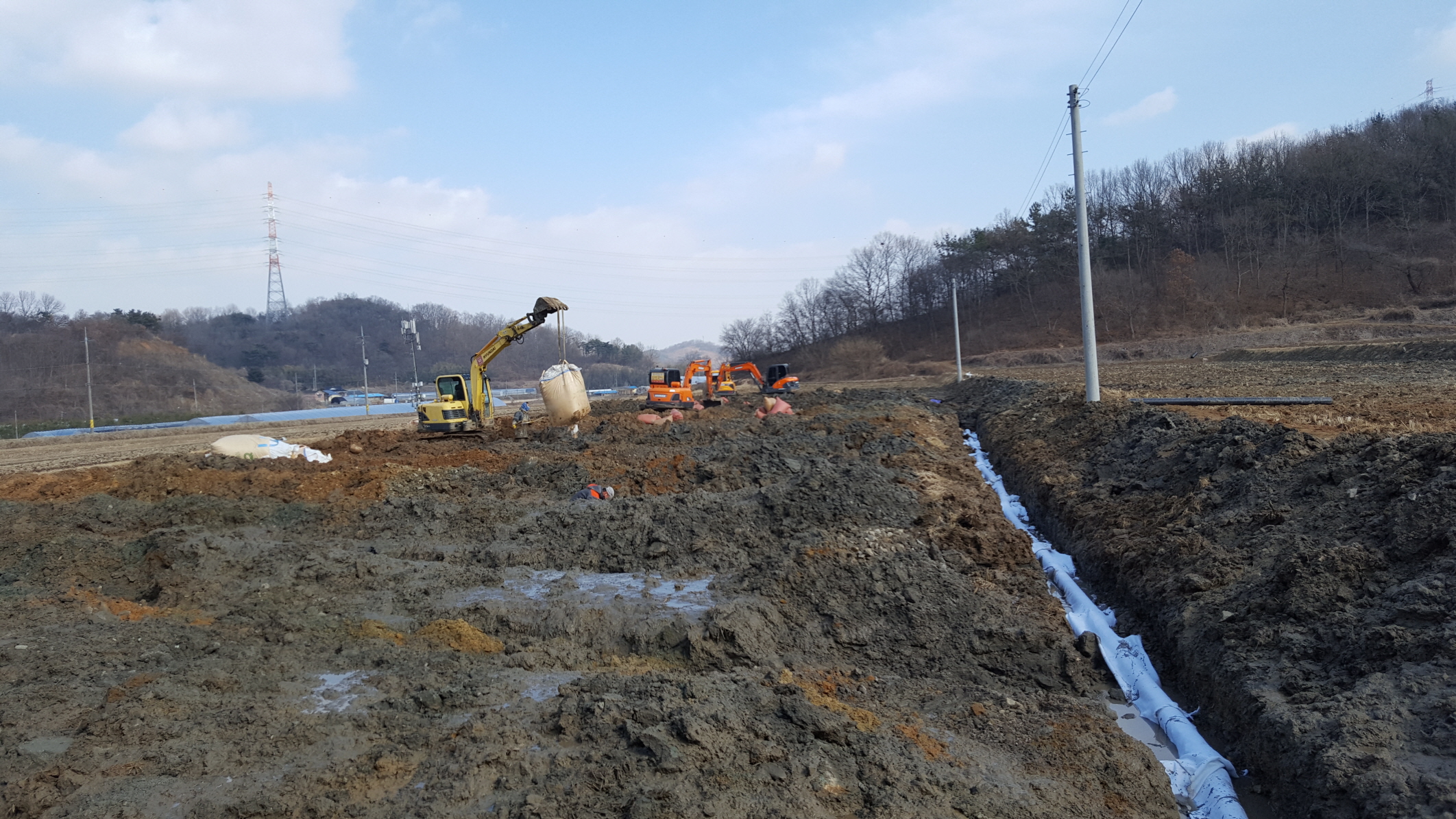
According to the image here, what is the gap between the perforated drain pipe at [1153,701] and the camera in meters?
4.77

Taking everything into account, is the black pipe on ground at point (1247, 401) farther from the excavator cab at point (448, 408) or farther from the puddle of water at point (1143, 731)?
the excavator cab at point (448, 408)

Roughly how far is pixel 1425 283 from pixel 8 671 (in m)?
61.3

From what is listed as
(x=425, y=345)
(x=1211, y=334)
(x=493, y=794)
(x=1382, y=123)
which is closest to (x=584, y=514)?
(x=493, y=794)

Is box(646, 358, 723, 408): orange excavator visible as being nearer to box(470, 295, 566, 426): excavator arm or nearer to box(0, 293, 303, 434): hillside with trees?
box(470, 295, 566, 426): excavator arm

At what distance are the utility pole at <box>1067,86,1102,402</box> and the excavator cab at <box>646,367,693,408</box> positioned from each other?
14.1m

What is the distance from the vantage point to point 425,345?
93.5m

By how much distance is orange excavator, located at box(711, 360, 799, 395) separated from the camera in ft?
102

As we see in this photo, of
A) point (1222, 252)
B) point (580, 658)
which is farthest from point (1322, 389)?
point (1222, 252)

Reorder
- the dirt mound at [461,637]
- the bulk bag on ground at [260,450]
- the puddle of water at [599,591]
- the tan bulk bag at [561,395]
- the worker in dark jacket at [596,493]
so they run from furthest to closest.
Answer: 1. the tan bulk bag at [561,395]
2. the bulk bag on ground at [260,450]
3. the worker in dark jacket at [596,493]
4. the puddle of water at [599,591]
5. the dirt mound at [461,637]

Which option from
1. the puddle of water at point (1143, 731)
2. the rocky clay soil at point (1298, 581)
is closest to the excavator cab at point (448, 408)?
the rocky clay soil at point (1298, 581)

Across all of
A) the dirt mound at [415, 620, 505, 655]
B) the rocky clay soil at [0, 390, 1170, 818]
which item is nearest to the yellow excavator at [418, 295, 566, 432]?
the rocky clay soil at [0, 390, 1170, 818]

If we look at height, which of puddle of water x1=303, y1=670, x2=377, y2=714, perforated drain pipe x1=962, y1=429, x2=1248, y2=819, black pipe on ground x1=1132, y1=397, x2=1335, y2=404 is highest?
black pipe on ground x1=1132, y1=397, x2=1335, y2=404

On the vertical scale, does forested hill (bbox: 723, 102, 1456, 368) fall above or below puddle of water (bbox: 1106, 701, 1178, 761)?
above

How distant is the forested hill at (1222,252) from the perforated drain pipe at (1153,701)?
38.5 meters
